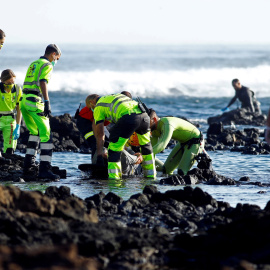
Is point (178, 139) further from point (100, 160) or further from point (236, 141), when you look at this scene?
point (236, 141)

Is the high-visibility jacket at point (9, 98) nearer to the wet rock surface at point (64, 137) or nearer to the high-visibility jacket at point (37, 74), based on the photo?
the high-visibility jacket at point (37, 74)

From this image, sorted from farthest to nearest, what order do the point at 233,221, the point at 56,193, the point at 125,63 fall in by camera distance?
1. the point at 125,63
2. the point at 56,193
3. the point at 233,221

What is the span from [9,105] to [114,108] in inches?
122

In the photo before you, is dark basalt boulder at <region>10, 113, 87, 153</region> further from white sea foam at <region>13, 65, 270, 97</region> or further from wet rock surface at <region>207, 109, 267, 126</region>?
white sea foam at <region>13, 65, 270, 97</region>

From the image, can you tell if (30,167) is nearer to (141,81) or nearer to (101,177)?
(101,177)

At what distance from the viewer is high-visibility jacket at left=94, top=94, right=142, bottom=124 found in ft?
38.8

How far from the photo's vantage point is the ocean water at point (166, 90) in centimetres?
1175

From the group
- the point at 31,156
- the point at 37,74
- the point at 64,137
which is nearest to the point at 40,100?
the point at 37,74

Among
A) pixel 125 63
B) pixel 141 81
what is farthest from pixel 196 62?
pixel 141 81

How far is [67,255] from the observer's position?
5.58 meters

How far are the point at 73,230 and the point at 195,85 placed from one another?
50100 mm

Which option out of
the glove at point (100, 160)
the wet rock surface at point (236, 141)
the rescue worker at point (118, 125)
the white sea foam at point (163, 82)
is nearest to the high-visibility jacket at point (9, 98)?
the rescue worker at point (118, 125)

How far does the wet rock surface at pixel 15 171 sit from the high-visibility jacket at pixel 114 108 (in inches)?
61.5

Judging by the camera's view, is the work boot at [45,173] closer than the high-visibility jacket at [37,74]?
No
